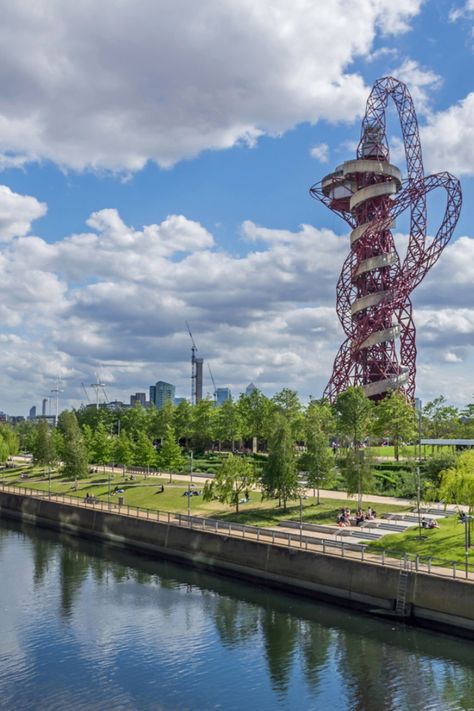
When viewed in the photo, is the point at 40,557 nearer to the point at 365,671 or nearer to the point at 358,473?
the point at 358,473

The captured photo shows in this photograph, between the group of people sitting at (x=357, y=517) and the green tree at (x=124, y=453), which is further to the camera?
the green tree at (x=124, y=453)

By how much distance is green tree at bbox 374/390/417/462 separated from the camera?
268 feet

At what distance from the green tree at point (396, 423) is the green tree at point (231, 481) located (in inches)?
1014

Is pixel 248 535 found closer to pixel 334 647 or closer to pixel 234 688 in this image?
pixel 334 647

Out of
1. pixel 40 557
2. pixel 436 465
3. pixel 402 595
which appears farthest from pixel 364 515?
pixel 40 557

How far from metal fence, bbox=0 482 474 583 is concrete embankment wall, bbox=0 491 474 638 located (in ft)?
1.94

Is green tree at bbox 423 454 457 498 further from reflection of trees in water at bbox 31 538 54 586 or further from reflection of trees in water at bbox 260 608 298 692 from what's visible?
reflection of trees in water at bbox 31 538 54 586

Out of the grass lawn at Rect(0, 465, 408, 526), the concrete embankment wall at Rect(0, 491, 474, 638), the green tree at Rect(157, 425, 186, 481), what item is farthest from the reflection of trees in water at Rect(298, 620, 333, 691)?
the green tree at Rect(157, 425, 186, 481)

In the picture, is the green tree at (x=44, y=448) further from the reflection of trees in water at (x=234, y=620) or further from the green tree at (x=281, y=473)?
the reflection of trees in water at (x=234, y=620)

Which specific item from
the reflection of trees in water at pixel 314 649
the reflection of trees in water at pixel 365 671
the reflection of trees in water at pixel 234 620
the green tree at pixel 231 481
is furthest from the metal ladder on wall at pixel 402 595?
the green tree at pixel 231 481

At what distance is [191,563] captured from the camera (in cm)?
5425

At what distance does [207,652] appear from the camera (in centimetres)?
3569

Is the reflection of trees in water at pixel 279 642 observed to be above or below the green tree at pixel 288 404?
below

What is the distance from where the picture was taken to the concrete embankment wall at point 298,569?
3809cm
